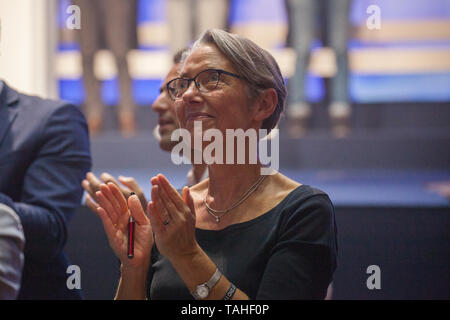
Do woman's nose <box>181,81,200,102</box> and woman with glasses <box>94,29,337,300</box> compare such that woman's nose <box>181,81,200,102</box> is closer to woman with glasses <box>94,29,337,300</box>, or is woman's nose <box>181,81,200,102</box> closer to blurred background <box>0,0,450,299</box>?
woman with glasses <box>94,29,337,300</box>

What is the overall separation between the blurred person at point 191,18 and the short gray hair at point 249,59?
2.54m

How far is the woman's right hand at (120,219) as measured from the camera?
91cm

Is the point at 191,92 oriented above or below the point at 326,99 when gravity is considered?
above

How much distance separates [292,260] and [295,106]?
8.89 ft

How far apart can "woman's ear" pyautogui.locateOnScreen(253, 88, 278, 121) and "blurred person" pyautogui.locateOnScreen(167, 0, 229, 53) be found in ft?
8.33

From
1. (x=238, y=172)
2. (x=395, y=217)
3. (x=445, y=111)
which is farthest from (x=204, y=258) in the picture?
(x=445, y=111)

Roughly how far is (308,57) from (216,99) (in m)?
2.71

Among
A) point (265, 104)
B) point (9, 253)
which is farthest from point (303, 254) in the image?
point (9, 253)

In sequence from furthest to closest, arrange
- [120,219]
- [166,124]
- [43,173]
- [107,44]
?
[107,44], [166,124], [43,173], [120,219]

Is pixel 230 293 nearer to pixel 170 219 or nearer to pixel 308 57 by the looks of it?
pixel 170 219

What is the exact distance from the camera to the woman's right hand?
35.8 inches

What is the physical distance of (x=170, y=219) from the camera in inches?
32.7

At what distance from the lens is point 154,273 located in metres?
0.98
